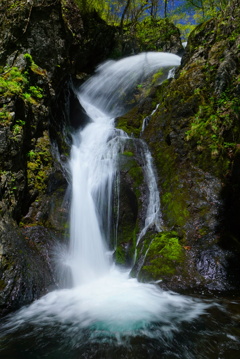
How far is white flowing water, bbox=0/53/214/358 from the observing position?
355cm

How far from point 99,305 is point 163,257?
177 centimetres

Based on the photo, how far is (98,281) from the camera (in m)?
5.66

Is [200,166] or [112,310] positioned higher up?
[200,166]

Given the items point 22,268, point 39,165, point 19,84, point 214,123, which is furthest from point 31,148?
point 214,123

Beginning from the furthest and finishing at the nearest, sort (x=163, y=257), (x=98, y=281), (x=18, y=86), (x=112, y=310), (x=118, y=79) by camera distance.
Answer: (x=118, y=79), (x=18, y=86), (x=98, y=281), (x=163, y=257), (x=112, y=310)

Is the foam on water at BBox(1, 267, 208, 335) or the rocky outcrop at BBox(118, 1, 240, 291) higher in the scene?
the rocky outcrop at BBox(118, 1, 240, 291)

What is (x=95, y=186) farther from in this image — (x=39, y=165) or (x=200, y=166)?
(x=200, y=166)

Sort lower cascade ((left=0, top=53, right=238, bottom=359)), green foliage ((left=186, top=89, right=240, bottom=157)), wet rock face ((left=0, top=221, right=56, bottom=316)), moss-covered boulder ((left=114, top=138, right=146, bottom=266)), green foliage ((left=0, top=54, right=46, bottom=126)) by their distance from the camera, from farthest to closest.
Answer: green foliage ((left=186, top=89, right=240, bottom=157))
moss-covered boulder ((left=114, top=138, right=146, bottom=266))
green foliage ((left=0, top=54, right=46, bottom=126))
wet rock face ((left=0, top=221, right=56, bottom=316))
lower cascade ((left=0, top=53, right=238, bottom=359))

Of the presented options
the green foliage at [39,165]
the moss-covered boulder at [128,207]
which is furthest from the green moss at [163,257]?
the green foliage at [39,165]

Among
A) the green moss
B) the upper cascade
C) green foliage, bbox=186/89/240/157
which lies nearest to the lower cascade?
the green moss

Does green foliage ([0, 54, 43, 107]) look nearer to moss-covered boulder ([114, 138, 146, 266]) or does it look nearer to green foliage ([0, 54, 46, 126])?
green foliage ([0, 54, 46, 126])

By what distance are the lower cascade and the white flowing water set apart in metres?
0.02

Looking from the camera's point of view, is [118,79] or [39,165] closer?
[39,165]

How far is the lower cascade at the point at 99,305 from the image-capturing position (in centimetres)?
290
